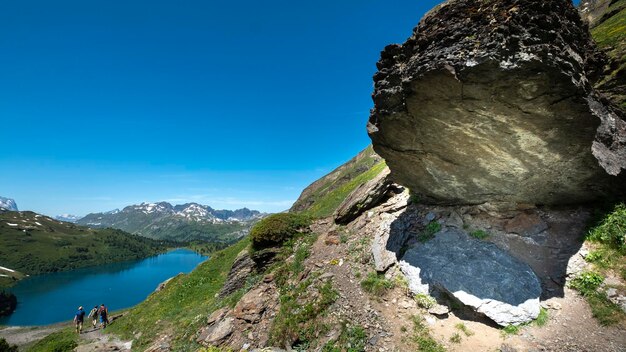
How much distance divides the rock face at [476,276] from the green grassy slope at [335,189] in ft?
55.9

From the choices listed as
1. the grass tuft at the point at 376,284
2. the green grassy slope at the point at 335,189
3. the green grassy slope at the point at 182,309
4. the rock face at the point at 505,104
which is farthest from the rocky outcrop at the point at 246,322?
the green grassy slope at the point at 335,189

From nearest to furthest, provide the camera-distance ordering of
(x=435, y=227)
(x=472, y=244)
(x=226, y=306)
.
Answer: (x=472, y=244)
(x=435, y=227)
(x=226, y=306)

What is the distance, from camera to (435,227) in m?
16.7

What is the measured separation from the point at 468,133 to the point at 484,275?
6.42 meters

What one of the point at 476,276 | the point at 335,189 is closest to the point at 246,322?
the point at 476,276

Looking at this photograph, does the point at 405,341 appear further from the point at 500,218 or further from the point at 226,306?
the point at 226,306

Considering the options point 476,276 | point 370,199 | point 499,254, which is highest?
point 370,199

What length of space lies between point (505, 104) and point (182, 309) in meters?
28.9

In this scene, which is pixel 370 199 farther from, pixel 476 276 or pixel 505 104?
pixel 505 104

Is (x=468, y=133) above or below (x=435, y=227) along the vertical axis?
above

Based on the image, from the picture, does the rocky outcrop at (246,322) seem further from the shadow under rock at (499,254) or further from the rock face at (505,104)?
the rock face at (505,104)

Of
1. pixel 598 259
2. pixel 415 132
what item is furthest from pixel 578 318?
pixel 415 132

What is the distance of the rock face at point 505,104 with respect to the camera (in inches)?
401

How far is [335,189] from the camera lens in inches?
2293
